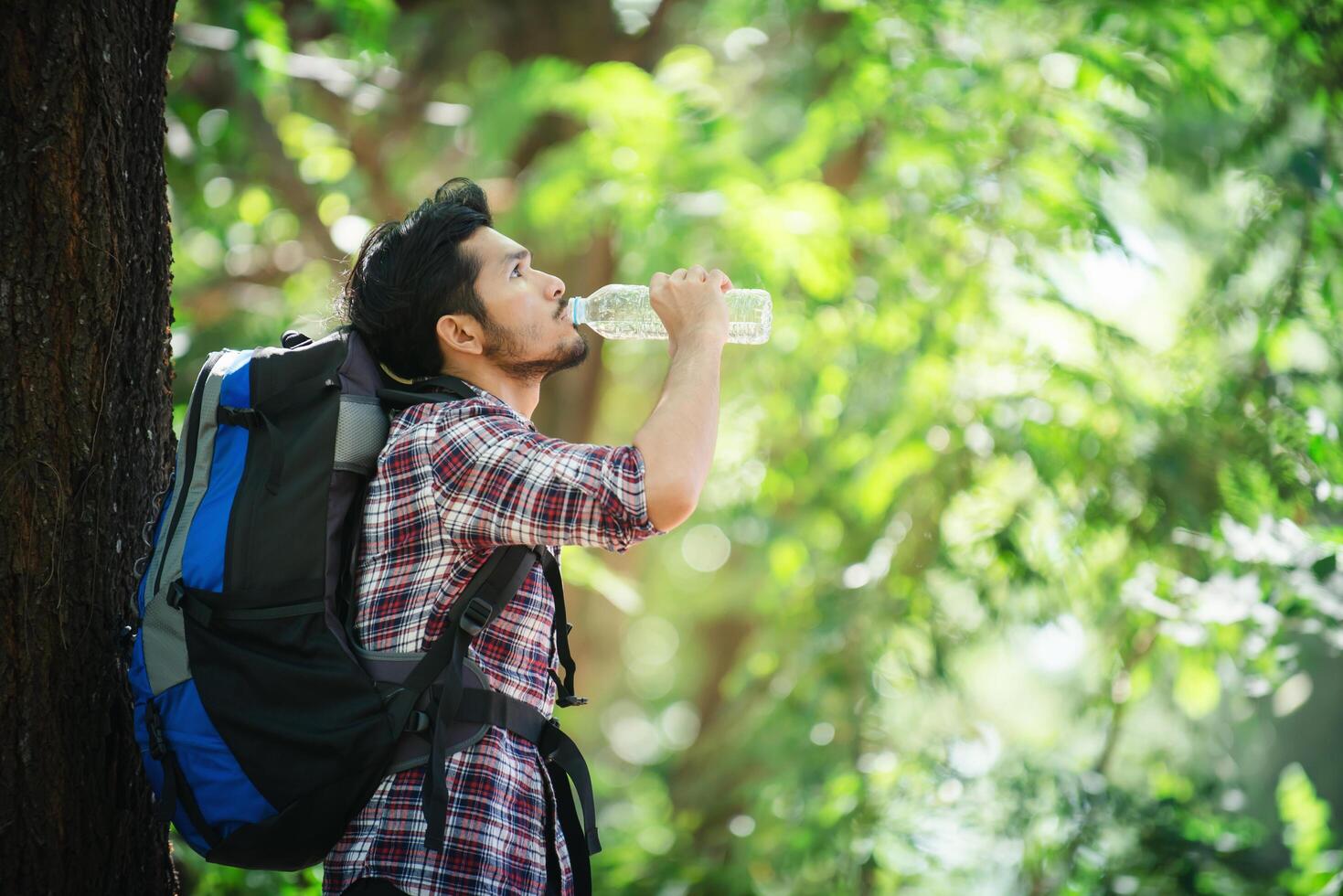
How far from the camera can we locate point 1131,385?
4957mm

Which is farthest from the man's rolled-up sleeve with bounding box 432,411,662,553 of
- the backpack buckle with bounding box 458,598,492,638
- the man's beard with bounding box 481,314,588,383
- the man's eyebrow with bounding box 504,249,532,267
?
the man's eyebrow with bounding box 504,249,532,267

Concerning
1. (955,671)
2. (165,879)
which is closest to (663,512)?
(165,879)

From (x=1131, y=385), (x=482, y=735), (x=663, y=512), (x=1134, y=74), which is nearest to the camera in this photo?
(x=663, y=512)

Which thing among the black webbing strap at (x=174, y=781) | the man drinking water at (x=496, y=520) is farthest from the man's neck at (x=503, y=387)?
the black webbing strap at (x=174, y=781)

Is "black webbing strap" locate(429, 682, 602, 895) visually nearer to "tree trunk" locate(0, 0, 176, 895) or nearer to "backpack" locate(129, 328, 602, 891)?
"backpack" locate(129, 328, 602, 891)

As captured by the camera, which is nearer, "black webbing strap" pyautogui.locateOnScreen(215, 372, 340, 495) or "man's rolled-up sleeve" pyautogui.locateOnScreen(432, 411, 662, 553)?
"man's rolled-up sleeve" pyautogui.locateOnScreen(432, 411, 662, 553)

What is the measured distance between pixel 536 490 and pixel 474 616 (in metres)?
0.26

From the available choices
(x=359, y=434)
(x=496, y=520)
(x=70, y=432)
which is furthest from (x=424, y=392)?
(x=70, y=432)

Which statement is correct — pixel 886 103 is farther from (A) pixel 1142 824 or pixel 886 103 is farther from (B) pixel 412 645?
(B) pixel 412 645

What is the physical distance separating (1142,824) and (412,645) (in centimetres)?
370

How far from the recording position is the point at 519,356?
223 cm

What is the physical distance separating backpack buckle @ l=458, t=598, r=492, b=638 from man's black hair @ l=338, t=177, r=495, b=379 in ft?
1.89

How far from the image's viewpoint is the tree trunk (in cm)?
197

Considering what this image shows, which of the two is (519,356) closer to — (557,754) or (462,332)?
(462,332)
